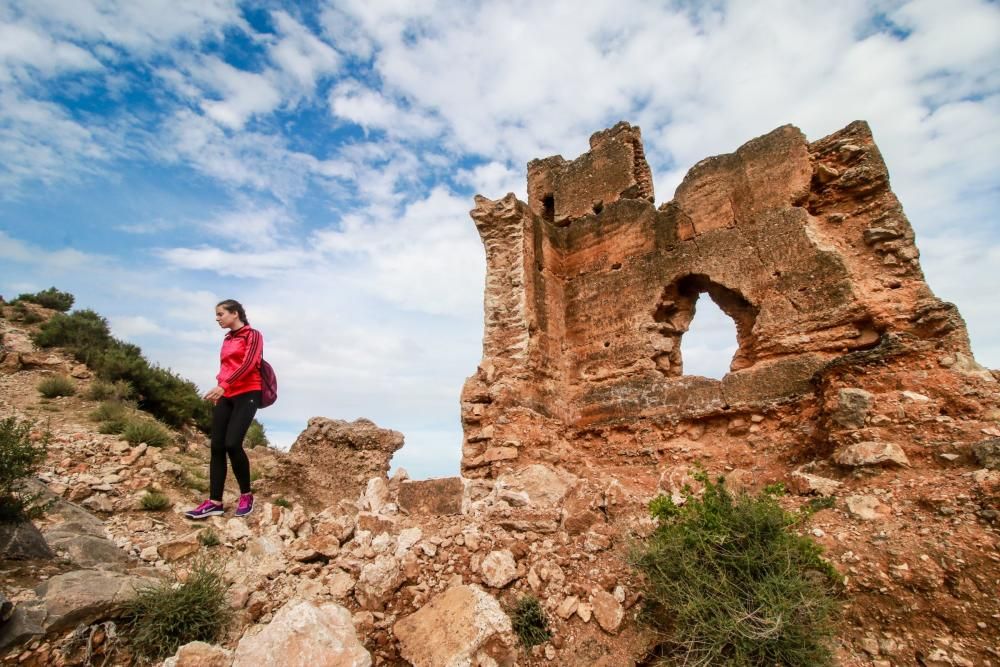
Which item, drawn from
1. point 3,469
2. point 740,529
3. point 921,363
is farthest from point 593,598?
point 3,469

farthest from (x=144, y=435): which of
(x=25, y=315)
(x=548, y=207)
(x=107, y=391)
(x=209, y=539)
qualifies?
(x=25, y=315)

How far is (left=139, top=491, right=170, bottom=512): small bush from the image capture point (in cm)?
516

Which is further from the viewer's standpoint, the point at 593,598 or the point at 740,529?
the point at 593,598

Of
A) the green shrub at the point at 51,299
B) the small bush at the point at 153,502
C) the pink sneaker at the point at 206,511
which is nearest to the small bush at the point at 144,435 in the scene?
the small bush at the point at 153,502

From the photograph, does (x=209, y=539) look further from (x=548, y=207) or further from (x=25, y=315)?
(x=25, y=315)

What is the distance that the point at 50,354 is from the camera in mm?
12938

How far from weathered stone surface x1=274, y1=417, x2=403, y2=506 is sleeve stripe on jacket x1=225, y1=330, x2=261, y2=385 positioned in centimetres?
276

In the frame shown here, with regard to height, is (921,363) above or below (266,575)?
above

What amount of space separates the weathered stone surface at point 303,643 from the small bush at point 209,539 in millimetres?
1284

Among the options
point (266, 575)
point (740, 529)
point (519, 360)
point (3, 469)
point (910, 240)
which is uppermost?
point (910, 240)

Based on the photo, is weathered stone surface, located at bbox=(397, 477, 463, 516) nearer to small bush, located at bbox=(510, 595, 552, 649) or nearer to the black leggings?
the black leggings

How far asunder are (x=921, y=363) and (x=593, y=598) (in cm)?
358

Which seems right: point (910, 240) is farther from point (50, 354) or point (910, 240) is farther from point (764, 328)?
point (50, 354)

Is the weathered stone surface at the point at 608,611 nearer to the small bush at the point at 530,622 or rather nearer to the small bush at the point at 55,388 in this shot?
the small bush at the point at 530,622
